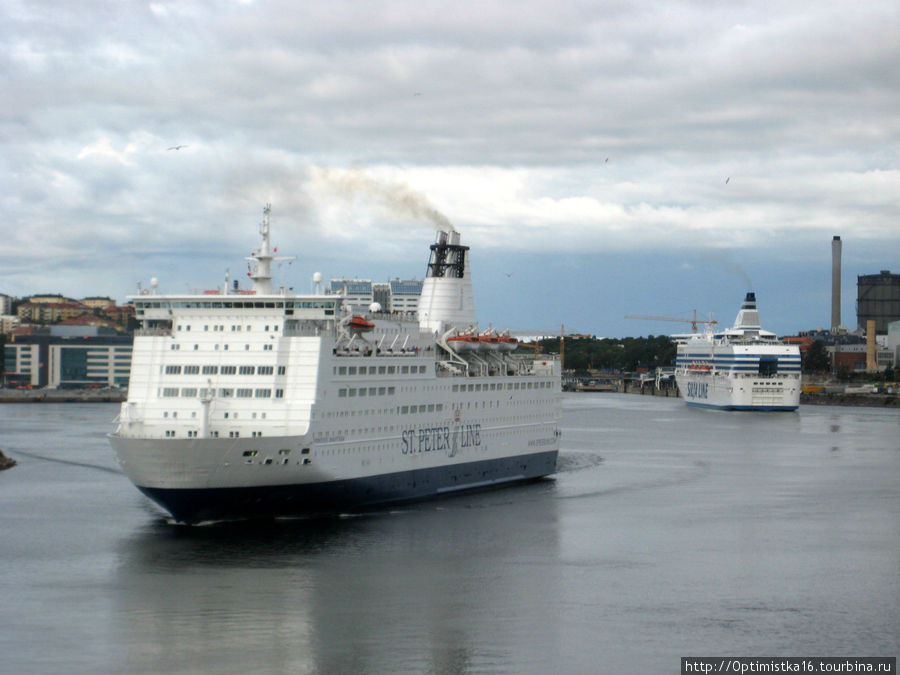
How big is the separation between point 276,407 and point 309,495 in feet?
8.87

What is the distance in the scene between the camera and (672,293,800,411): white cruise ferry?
4158 inches

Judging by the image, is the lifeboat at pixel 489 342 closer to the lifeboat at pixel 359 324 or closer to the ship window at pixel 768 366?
the lifeboat at pixel 359 324

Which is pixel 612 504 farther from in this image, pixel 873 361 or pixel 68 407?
pixel 873 361

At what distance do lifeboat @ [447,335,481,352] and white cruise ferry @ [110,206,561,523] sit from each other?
9.40ft

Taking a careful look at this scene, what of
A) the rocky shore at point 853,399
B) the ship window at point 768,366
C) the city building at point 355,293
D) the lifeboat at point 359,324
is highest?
the city building at point 355,293

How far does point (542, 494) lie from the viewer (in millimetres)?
41375

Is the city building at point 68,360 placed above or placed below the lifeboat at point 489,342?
below

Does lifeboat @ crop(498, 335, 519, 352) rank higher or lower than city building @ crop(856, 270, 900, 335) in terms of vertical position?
lower

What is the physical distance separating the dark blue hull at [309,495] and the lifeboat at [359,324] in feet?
14.7

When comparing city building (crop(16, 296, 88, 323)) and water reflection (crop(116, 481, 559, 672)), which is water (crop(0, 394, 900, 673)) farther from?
city building (crop(16, 296, 88, 323))

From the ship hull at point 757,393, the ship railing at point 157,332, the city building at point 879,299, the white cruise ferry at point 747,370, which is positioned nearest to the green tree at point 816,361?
the city building at point 879,299

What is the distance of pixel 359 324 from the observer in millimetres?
34469

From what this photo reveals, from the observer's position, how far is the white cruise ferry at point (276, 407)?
30141mm

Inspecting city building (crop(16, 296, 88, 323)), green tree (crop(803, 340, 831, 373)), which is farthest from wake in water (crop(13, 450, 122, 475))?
city building (crop(16, 296, 88, 323))
